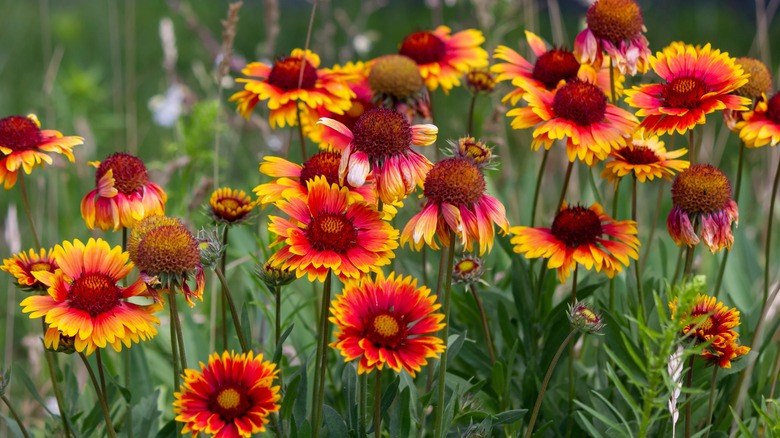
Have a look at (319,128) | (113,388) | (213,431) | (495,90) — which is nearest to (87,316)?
(213,431)

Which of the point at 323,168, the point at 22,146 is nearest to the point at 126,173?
the point at 22,146

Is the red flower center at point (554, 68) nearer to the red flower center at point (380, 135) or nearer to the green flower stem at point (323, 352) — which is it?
the red flower center at point (380, 135)

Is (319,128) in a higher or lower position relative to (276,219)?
higher

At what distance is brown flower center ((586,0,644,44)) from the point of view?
5.89 feet

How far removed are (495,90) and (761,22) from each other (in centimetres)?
102

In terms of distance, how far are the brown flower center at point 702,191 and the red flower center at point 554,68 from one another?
40 cm

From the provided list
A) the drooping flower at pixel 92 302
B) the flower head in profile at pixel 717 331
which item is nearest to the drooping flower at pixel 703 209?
the flower head in profile at pixel 717 331

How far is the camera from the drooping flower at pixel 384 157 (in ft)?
4.47

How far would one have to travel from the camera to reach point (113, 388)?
178 centimetres

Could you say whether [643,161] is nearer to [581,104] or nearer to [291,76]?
[581,104]

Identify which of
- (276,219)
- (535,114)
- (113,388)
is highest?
(535,114)

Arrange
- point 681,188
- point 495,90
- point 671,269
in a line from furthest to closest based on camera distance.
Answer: point 671,269 < point 495,90 < point 681,188

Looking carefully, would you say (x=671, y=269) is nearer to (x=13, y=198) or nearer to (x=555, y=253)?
(x=555, y=253)

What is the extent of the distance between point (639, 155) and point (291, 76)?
737 mm
